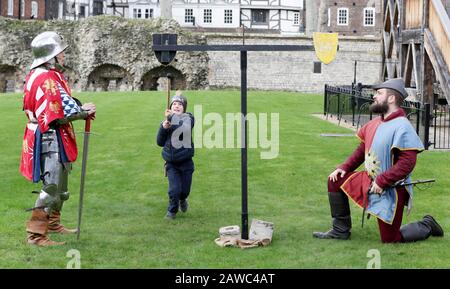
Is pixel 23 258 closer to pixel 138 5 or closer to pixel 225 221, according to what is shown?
pixel 225 221

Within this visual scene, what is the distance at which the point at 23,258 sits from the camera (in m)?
6.80

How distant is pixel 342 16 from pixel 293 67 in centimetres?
1724

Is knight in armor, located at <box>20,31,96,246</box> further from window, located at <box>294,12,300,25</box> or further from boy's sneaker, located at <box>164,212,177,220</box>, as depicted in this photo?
window, located at <box>294,12,300,25</box>

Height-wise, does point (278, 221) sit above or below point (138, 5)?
below

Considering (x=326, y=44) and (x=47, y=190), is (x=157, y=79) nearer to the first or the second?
(x=47, y=190)

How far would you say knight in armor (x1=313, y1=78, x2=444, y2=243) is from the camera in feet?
23.4

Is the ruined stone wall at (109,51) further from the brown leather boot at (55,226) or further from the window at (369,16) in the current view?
the brown leather boot at (55,226)

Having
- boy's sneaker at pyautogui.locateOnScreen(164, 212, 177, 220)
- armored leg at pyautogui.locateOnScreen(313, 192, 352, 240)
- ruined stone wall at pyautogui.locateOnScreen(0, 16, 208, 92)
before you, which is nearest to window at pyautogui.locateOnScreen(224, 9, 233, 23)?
ruined stone wall at pyautogui.locateOnScreen(0, 16, 208, 92)

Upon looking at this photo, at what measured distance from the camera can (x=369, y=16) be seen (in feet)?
209

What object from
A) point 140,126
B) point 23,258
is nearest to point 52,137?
point 23,258

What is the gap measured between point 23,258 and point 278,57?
42.6 meters

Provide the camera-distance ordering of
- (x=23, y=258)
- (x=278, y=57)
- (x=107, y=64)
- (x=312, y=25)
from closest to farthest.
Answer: (x=23, y=258) → (x=107, y=64) → (x=278, y=57) → (x=312, y=25)

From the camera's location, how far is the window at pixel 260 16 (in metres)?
63.1

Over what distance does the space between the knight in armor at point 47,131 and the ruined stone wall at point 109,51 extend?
117ft
